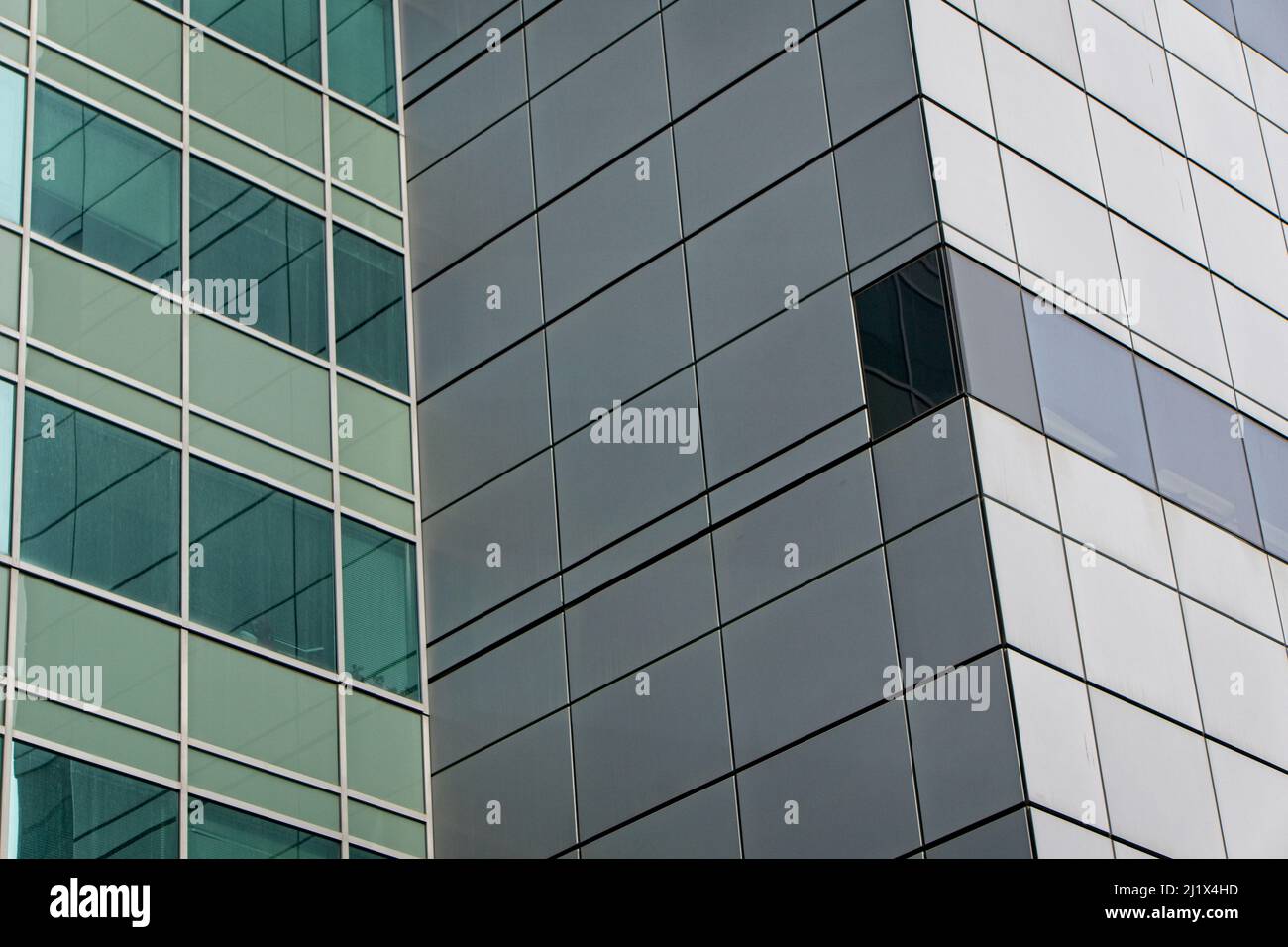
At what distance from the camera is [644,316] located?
2162cm

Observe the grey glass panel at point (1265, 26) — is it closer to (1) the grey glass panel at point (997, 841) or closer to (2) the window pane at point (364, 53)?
(2) the window pane at point (364, 53)

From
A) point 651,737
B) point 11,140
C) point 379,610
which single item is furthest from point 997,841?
point 11,140

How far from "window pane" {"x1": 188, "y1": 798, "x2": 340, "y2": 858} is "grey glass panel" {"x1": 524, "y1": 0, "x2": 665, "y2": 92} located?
31.2 ft

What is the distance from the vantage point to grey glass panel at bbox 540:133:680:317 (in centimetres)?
2203

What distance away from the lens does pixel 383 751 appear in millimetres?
21391

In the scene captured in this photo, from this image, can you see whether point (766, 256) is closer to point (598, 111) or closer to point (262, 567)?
point (598, 111)

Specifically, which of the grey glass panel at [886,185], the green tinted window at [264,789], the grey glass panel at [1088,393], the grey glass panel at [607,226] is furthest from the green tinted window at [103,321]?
the grey glass panel at [1088,393]

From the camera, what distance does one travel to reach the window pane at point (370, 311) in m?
23.6

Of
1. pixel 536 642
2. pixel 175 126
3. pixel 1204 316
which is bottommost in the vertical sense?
pixel 536 642

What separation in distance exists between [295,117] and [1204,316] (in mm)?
11027

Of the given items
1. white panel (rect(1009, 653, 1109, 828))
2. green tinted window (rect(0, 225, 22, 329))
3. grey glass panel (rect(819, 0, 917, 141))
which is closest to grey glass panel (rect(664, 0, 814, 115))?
grey glass panel (rect(819, 0, 917, 141))

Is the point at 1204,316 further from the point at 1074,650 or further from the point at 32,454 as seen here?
the point at 32,454
